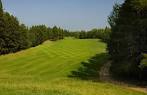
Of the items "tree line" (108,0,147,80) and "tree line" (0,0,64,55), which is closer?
"tree line" (108,0,147,80)

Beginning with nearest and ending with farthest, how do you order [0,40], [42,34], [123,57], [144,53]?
[144,53] < [123,57] < [0,40] < [42,34]

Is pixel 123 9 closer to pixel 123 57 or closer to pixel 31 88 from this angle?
pixel 123 57

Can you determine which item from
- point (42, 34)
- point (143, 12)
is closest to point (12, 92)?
point (143, 12)

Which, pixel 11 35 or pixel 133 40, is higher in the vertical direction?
pixel 133 40

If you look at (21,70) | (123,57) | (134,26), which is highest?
(134,26)

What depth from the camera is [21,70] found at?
61.6 meters

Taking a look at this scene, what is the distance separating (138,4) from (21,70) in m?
25.7

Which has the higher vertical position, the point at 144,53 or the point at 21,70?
the point at 144,53

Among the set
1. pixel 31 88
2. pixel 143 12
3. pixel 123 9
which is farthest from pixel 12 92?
pixel 123 9

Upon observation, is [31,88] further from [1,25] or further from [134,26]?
[1,25]


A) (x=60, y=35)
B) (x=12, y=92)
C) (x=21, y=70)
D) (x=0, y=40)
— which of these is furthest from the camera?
(x=60, y=35)

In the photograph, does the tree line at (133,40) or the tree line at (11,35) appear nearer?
the tree line at (133,40)

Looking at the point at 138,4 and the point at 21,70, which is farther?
the point at 21,70

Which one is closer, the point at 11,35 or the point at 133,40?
the point at 133,40
